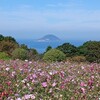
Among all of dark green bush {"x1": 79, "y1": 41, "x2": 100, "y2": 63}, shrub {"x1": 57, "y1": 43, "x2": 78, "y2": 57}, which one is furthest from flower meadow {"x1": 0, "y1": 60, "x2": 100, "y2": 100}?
shrub {"x1": 57, "y1": 43, "x2": 78, "y2": 57}

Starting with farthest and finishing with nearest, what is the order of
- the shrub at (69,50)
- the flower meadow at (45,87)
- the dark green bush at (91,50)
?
the shrub at (69,50), the dark green bush at (91,50), the flower meadow at (45,87)

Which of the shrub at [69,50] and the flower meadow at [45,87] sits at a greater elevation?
the flower meadow at [45,87]

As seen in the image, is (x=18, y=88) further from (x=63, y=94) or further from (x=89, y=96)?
(x=89, y=96)

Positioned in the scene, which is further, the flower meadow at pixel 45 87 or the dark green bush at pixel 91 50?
the dark green bush at pixel 91 50

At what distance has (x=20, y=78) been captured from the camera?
6371 mm

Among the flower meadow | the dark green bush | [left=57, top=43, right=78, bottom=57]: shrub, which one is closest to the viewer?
the flower meadow

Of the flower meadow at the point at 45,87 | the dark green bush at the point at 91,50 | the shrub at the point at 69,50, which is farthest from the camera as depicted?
the shrub at the point at 69,50

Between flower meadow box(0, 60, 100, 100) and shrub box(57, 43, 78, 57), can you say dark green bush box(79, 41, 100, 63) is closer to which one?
shrub box(57, 43, 78, 57)

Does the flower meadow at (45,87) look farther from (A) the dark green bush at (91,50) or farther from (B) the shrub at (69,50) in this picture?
(B) the shrub at (69,50)

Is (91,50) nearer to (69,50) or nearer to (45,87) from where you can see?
(69,50)

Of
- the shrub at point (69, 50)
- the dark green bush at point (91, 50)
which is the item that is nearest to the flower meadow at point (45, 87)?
the dark green bush at point (91, 50)

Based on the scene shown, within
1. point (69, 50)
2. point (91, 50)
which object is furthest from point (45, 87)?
point (69, 50)

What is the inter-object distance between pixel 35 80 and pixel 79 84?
0.68 metres

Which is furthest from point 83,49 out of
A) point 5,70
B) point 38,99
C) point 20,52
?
point 38,99
